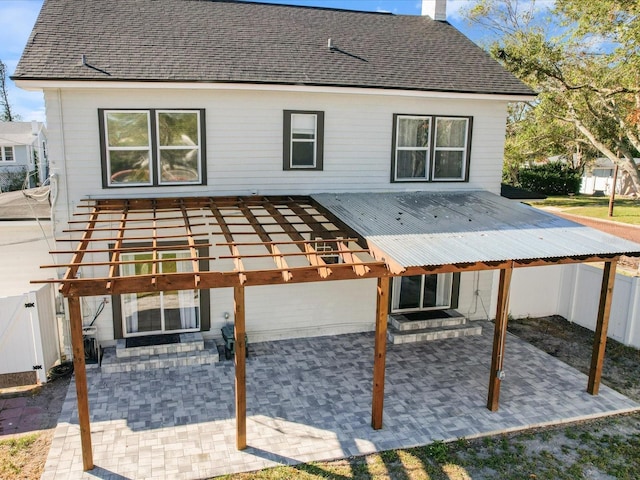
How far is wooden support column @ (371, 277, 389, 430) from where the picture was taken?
8297 millimetres

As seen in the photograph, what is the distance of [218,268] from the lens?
11.8 m

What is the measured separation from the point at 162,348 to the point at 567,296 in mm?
11238

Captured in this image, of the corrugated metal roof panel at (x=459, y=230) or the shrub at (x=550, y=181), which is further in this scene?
the shrub at (x=550, y=181)

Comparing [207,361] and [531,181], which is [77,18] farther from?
[531,181]

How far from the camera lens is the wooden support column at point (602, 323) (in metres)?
9.83

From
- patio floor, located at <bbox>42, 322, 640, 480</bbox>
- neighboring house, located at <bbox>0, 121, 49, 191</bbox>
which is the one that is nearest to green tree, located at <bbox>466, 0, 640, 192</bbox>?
patio floor, located at <bbox>42, 322, 640, 480</bbox>

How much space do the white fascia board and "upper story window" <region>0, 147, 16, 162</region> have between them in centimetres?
3246

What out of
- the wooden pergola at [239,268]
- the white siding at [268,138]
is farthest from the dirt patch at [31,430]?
the white siding at [268,138]

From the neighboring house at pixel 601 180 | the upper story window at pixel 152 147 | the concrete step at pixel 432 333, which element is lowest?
the concrete step at pixel 432 333

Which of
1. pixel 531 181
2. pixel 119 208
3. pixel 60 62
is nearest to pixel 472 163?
pixel 119 208

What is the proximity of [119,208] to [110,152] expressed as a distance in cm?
148

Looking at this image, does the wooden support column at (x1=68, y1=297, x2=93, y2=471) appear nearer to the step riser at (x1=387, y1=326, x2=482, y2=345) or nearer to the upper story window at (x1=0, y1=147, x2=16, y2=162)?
the step riser at (x1=387, y1=326, x2=482, y2=345)

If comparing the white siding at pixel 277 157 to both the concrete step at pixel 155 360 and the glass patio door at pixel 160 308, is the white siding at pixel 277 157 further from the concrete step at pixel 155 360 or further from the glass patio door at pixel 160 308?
the concrete step at pixel 155 360

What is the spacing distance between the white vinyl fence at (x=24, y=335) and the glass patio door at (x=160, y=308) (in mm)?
1764
